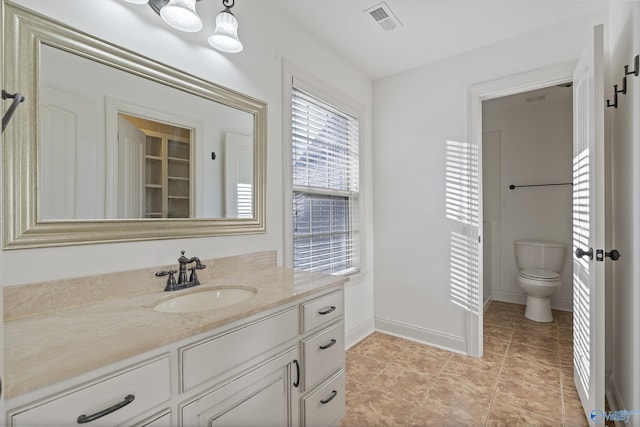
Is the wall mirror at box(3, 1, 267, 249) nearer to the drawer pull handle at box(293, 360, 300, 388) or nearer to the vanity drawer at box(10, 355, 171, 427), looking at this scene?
the vanity drawer at box(10, 355, 171, 427)

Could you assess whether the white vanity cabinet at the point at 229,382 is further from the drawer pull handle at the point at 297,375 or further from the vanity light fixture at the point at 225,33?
the vanity light fixture at the point at 225,33

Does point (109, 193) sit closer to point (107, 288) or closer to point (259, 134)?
point (107, 288)

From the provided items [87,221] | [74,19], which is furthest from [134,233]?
[74,19]

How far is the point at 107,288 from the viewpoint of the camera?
1.24 meters

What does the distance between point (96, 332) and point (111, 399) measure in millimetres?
230

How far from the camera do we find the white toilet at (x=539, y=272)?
3.06 meters

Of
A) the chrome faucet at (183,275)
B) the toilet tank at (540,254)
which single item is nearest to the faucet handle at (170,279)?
the chrome faucet at (183,275)

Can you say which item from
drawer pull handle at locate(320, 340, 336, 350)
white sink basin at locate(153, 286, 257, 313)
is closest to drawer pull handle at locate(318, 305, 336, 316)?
drawer pull handle at locate(320, 340, 336, 350)

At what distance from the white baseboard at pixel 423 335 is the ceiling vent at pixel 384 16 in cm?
248

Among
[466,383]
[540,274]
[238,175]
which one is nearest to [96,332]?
[238,175]

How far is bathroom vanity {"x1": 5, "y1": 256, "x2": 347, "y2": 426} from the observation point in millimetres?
725

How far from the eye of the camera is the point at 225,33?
152cm

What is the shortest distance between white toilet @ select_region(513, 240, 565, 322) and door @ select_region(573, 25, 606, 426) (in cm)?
130

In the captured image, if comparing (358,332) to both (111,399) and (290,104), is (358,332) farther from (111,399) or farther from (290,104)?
(111,399)
